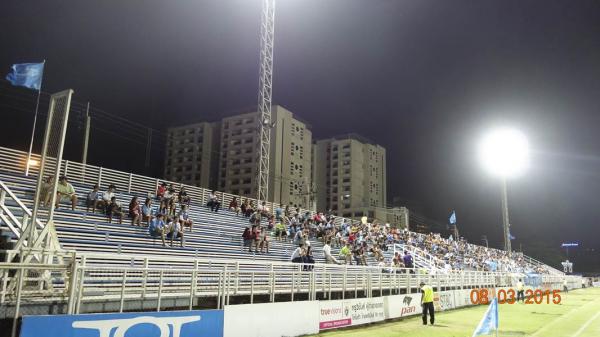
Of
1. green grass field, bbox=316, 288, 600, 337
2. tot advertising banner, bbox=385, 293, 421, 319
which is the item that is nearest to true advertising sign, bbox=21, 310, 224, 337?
green grass field, bbox=316, 288, 600, 337

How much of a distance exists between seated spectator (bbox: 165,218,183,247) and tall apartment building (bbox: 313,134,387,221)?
10729 centimetres

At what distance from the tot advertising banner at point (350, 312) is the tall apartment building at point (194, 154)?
10185cm

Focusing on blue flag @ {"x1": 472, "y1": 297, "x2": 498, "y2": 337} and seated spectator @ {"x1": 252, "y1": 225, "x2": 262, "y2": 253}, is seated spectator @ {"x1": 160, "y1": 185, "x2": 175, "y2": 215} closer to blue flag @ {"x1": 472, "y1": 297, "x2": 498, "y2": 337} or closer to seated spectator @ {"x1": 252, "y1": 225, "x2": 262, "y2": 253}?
seated spectator @ {"x1": 252, "y1": 225, "x2": 262, "y2": 253}

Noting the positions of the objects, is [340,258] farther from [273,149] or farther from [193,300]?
[273,149]

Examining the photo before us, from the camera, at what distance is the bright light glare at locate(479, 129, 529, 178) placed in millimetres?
41906

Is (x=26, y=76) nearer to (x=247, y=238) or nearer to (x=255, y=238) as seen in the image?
(x=247, y=238)

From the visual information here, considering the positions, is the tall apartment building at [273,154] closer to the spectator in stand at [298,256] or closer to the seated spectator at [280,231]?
the seated spectator at [280,231]

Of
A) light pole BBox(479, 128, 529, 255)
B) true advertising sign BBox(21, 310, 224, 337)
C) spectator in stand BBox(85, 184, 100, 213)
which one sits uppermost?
light pole BBox(479, 128, 529, 255)

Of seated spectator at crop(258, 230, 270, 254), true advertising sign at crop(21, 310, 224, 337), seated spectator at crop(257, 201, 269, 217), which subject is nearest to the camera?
true advertising sign at crop(21, 310, 224, 337)

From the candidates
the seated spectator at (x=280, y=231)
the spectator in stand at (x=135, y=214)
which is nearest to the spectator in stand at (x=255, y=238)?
the seated spectator at (x=280, y=231)

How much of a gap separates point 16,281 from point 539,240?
435 ft

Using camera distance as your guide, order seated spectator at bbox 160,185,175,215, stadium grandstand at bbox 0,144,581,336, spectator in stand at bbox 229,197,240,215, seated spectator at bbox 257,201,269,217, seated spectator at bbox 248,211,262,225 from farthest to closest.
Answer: seated spectator at bbox 257,201,269,217 → spectator in stand at bbox 229,197,240,215 → seated spectator at bbox 248,211,262,225 → seated spectator at bbox 160,185,175,215 → stadium grandstand at bbox 0,144,581,336

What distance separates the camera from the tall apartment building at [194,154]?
120m
